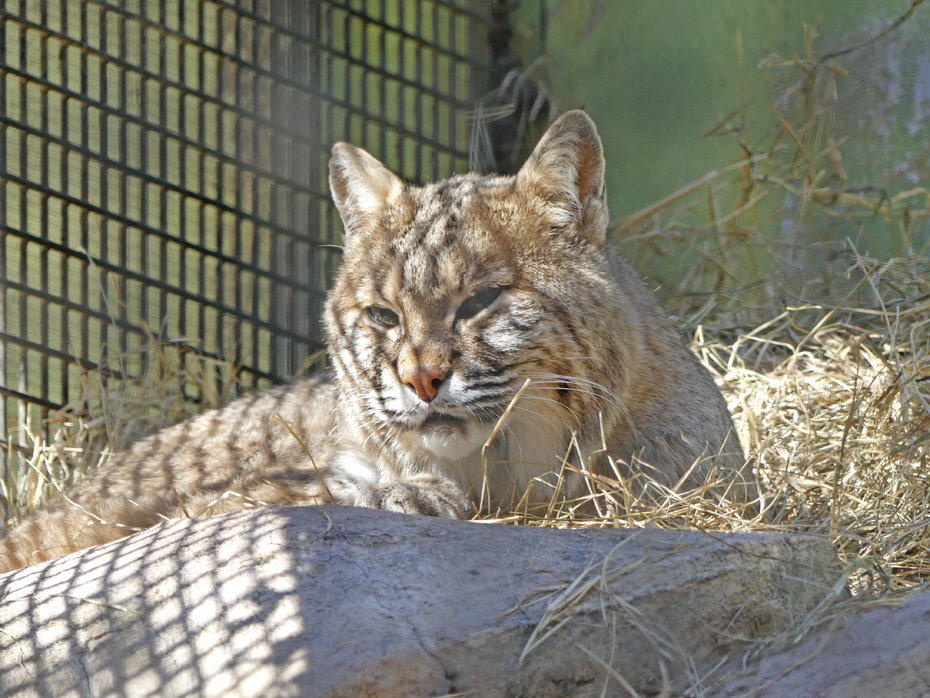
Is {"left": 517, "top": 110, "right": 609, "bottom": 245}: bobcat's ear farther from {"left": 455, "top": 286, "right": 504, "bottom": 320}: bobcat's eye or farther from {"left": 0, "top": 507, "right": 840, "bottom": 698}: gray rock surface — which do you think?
{"left": 0, "top": 507, "right": 840, "bottom": 698}: gray rock surface

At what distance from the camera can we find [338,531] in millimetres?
2199

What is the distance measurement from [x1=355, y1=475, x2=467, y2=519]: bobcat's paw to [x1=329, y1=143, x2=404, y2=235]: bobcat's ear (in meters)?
1.03

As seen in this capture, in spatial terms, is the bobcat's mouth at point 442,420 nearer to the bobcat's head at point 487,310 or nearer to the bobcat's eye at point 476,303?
the bobcat's head at point 487,310

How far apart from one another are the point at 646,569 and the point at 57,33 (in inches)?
133

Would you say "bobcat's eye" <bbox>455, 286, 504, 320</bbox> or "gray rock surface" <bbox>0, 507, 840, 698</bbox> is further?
"bobcat's eye" <bbox>455, 286, 504, 320</bbox>

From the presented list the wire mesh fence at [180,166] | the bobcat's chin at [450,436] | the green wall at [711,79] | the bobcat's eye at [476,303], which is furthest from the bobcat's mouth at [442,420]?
the green wall at [711,79]

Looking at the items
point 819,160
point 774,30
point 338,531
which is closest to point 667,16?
point 774,30

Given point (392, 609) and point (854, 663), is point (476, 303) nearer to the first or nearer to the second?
point (392, 609)

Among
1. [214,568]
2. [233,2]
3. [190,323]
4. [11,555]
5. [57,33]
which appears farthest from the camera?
[190,323]

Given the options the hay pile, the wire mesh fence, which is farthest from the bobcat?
the wire mesh fence

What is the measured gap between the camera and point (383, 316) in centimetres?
313

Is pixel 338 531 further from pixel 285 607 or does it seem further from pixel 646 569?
pixel 646 569

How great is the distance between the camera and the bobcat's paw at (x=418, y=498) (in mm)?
2828

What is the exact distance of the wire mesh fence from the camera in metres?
4.15
